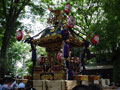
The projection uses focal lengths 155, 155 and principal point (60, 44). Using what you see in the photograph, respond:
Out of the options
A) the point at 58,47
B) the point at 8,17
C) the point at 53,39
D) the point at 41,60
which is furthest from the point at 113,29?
the point at 8,17

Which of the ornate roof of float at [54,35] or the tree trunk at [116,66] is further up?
the ornate roof of float at [54,35]

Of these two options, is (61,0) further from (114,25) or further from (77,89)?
(77,89)

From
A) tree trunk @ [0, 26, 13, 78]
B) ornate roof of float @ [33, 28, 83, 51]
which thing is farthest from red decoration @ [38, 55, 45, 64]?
tree trunk @ [0, 26, 13, 78]

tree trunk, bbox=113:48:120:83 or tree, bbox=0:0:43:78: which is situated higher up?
tree, bbox=0:0:43:78

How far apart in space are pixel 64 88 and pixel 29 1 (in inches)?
498

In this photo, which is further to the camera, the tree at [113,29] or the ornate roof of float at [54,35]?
the tree at [113,29]

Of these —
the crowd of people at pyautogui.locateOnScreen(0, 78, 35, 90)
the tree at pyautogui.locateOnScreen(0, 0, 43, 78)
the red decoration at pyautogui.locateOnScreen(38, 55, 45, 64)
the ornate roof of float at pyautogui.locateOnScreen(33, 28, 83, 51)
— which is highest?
the tree at pyautogui.locateOnScreen(0, 0, 43, 78)

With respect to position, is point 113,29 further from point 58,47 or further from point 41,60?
point 41,60

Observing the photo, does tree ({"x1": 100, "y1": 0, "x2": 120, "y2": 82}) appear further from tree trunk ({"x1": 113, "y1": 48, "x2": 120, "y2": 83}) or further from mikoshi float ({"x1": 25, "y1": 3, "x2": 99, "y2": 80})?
mikoshi float ({"x1": 25, "y1": 3, "x2": 99, "y2": 80})

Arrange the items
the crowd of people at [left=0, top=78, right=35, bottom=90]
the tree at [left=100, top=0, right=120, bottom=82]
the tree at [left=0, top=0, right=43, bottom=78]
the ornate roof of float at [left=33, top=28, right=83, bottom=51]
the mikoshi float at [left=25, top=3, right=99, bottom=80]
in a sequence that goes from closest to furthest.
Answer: the crowd of people at [left=0, top=78, right=35, bottom=90]
the mikoshi float at [left=25, top=3, right=99, bottom=80]
the ornate roof of float at [left=33, top=28, right=83, bottom=51]
the tree at [left=100, top=0, right=120, bottom=82]
the tree at [left=0, top=0, right=43, bottom=78]

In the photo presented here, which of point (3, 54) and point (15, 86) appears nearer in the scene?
point (15, 86)

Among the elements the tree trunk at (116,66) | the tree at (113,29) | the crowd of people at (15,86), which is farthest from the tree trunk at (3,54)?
the tree trunk at (116,66)

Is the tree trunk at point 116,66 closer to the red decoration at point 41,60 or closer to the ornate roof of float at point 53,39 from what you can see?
the ornate roof of float at point 53,39

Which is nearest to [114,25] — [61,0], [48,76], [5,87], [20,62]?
[61,0]
